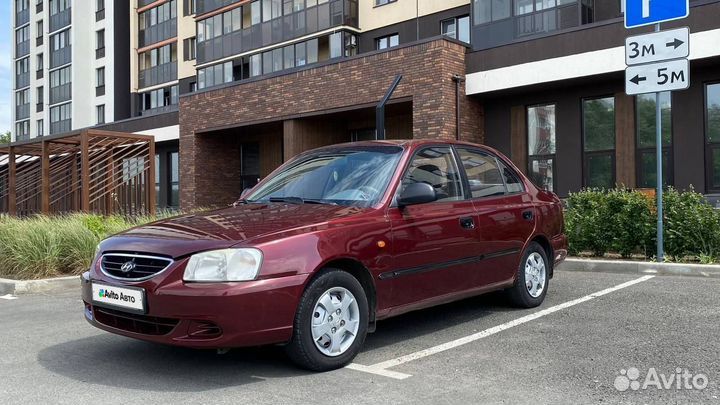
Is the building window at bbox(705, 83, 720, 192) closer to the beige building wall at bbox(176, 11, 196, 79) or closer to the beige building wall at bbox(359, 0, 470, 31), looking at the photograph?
the beige building wall at bbox(359, 0, 470, 31)

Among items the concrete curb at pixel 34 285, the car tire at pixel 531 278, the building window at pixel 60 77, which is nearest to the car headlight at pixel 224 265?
the car tire at pixel 531 278

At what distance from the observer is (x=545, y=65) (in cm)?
1720

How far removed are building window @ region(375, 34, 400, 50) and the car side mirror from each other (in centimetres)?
2205

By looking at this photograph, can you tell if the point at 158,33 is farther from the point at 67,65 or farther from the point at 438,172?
the point at 438,172

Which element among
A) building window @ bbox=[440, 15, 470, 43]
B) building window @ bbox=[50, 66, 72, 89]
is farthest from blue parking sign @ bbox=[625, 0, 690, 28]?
building window @ bbox=[50, 66, 72, 89]

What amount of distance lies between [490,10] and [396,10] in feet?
18.6

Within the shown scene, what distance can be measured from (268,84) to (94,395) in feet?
65.0

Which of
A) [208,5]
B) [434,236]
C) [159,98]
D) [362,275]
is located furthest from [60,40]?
[362,275]

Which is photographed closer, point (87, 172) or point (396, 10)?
point (87, 172)

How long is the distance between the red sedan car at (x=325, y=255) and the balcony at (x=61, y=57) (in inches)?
1939

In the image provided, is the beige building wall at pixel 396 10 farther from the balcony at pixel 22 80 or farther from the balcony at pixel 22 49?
the balcony at pixel 22 80

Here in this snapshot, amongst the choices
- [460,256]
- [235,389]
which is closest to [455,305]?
[460,256]

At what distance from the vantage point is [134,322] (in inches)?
165

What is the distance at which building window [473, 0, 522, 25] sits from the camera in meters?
20.9
